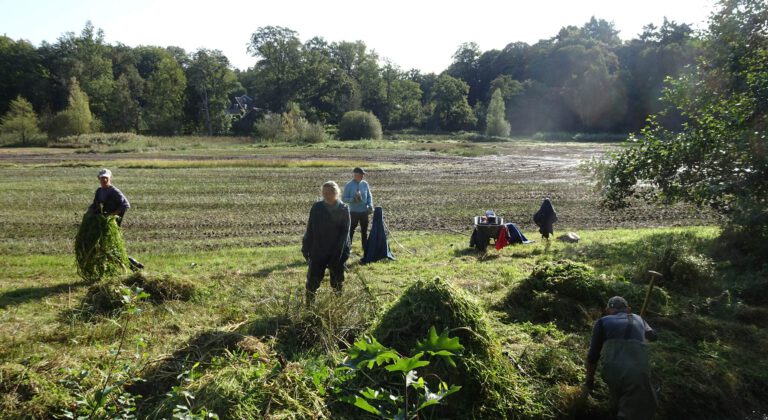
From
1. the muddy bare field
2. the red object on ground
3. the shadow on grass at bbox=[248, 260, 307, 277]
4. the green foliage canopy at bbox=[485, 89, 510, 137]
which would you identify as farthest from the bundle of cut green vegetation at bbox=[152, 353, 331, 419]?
the green foliage canopy at bbox=[485, 89, 510, 137]

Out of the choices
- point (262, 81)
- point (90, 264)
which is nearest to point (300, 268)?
point (90, 264)

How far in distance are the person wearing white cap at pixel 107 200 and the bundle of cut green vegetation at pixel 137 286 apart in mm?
1737

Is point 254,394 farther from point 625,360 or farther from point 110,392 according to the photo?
point 625,360

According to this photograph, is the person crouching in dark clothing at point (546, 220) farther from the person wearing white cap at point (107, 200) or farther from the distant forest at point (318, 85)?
the distant forest at point (318, 85)

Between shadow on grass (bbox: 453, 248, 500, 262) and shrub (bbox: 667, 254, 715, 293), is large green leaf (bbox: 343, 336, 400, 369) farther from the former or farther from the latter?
shadow on grass (bbox: 453, 248, 500, 262)

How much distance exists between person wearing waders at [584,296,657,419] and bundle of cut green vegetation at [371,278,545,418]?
2.53 ft

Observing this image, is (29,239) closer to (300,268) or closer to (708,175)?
(300,268)

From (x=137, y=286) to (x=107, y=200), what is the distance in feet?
8.63

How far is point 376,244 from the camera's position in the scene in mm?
11211

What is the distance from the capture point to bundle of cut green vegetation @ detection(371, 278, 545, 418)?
4855mm

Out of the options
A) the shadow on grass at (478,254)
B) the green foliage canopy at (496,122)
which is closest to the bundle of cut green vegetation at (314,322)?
the shadow on grass at (478,254)

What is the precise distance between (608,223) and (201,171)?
894 inches

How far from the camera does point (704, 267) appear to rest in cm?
910

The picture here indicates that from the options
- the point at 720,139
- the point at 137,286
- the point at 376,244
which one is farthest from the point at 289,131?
the point at 137,286
